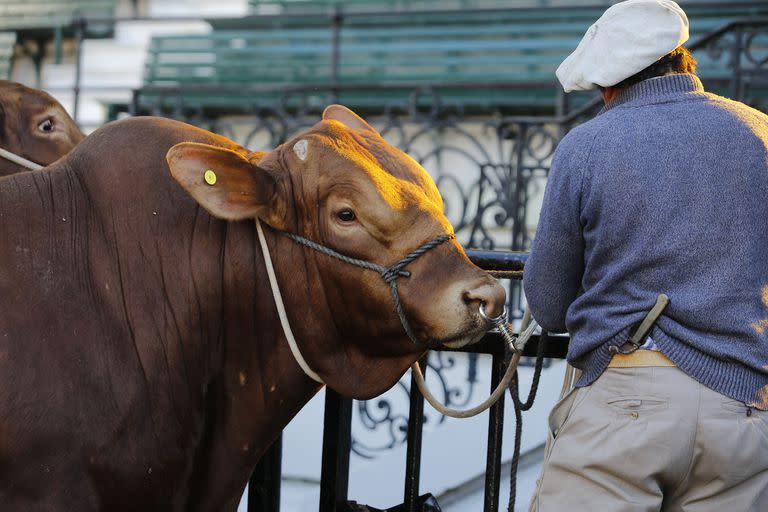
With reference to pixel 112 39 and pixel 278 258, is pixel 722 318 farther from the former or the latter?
pixel 112 39

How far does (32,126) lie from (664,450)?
2283 millimetres

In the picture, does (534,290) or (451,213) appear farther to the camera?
(451,213)

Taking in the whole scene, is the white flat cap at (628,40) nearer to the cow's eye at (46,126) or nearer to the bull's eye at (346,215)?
the bull's eye at (346,215)

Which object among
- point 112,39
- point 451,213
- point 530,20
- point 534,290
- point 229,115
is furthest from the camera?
point 112,39

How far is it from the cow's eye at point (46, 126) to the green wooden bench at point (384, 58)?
15.8 feet

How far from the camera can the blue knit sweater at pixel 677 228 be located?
2102 mm

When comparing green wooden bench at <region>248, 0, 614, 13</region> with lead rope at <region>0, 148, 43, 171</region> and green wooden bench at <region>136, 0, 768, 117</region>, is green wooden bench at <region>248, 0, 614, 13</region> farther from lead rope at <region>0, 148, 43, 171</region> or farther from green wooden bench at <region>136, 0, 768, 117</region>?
lead rope at <region>0, 148, 43, 171</region>

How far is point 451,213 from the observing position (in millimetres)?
8258

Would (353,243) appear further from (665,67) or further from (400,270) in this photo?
(665,67)

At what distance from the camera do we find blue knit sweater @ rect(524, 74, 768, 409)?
210cm

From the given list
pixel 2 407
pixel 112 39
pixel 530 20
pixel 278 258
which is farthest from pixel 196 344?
pixel 112 39

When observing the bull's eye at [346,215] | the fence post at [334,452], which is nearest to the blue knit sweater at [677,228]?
the bull's eye at [346,215]

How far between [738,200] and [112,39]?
961cm

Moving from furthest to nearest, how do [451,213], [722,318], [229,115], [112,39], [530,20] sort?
[112,39], [229,115], [530,20], [451,213], [722,318]
